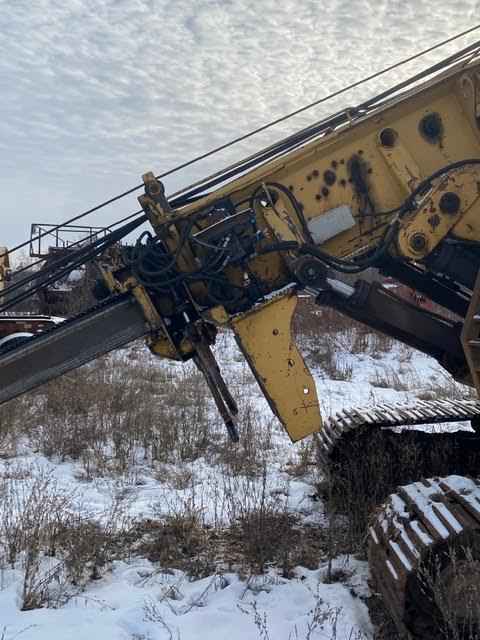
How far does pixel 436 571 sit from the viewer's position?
121 inches

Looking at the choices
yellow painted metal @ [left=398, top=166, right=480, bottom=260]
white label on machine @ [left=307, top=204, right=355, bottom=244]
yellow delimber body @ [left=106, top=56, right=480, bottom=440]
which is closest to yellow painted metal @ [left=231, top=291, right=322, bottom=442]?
yellow delimber body @ [left=106, top=56, right=480, bottom=440]

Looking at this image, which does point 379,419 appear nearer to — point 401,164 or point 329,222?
point 329,222

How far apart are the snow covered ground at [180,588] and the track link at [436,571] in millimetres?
334

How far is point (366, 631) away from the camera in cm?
340

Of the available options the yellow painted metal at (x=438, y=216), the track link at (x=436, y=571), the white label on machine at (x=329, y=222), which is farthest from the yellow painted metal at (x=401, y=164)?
the track link at (x=436, y=571)

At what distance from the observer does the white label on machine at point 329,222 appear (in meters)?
3.85

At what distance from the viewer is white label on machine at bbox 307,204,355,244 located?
3.85 m

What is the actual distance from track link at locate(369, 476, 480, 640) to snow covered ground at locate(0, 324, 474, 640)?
33 centimetres

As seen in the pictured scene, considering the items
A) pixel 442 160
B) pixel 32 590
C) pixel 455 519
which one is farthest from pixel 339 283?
pixel 32 590

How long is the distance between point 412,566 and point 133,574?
1.87 m

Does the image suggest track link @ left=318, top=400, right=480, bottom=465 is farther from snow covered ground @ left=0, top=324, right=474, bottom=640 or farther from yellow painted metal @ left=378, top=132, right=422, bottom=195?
yellow painted metal @ left=378, top=132, right=422, bottom=195

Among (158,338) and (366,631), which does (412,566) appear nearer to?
(366,631)

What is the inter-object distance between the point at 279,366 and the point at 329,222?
934 millimetres

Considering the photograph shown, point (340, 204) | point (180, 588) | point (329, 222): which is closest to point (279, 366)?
point (329, 222)
